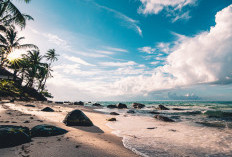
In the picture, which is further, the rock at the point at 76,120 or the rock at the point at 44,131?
the rock at the point at 76,120

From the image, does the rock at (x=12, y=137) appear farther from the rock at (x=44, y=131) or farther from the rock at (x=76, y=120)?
the rock at (x=76, y=120)

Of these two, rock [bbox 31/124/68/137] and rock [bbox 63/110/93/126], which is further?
rock [bbox 63/110/93/126]

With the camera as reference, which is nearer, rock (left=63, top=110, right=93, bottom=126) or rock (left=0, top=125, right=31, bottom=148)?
rock (left=0, top=125, right=31, bottom=148)

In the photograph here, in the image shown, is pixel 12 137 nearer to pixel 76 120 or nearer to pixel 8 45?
pixel 76 120

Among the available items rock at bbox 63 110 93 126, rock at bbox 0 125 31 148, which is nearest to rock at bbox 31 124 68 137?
rock at bbox 0 125 31 148

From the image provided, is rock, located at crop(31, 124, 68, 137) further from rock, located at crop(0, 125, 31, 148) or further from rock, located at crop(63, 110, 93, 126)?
rock, located at crop(63, 110, 93, 126)

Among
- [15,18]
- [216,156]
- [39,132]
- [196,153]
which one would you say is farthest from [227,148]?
[15,18]

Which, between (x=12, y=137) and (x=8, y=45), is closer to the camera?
(x=12, y=137)

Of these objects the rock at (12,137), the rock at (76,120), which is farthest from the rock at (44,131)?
the rock at (76,120)

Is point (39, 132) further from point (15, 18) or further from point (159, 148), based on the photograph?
point (15, 18)

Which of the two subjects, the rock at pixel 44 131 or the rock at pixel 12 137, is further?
the rock at pixel 44 131

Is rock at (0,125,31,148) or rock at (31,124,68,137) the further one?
rock at (31,124,68,137)

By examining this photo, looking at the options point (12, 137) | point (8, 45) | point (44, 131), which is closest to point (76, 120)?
point (44, 131)

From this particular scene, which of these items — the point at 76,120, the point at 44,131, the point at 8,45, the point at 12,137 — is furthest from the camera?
the point at 8,45
